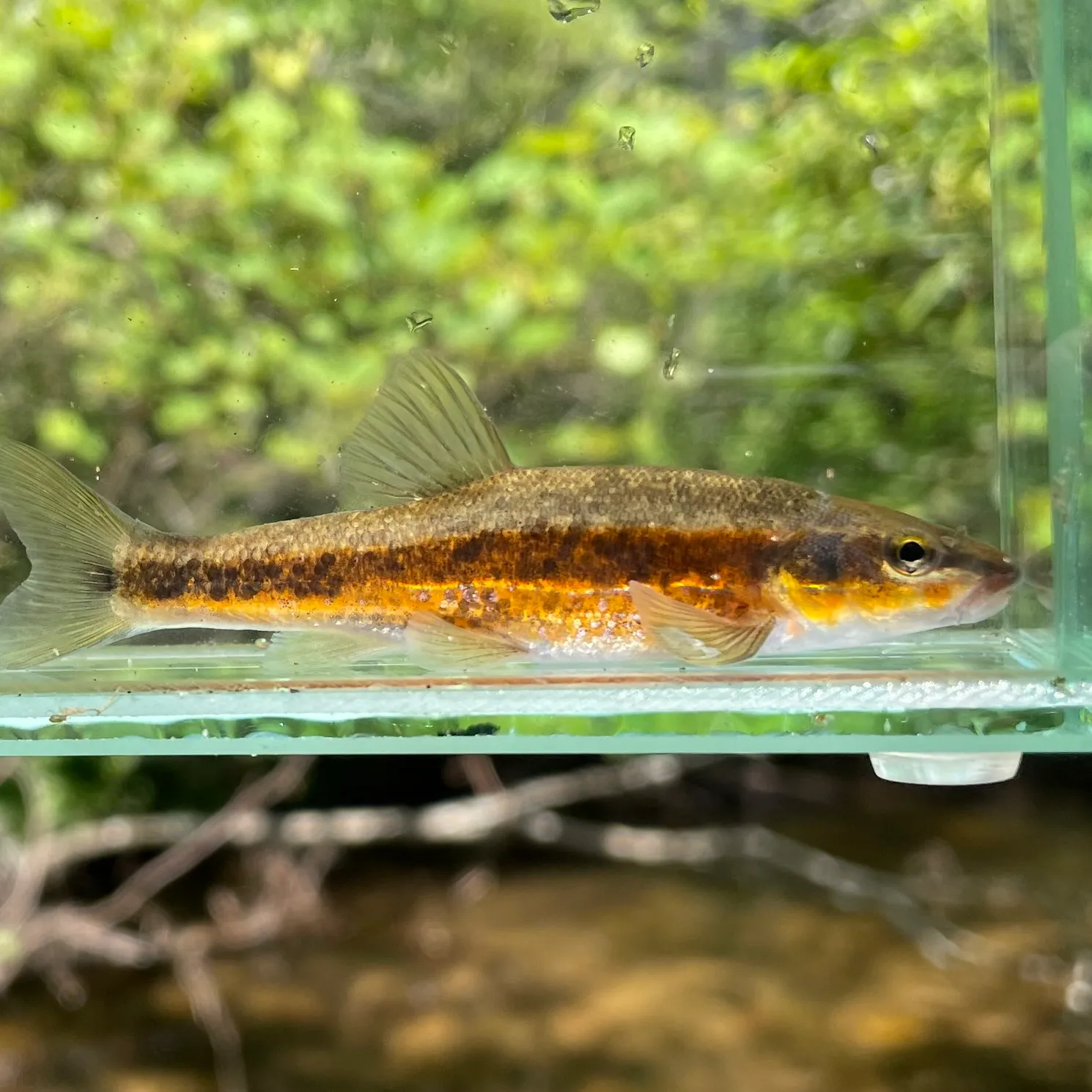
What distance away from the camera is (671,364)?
Answer: 1.60 metres

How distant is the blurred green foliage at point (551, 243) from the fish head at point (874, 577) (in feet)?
1.22

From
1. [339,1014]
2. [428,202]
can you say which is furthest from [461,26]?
[339,1014]

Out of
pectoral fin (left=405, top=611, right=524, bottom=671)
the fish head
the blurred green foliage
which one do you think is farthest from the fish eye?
pectoral fin (left=405, top=611, right=524, bottom=671)

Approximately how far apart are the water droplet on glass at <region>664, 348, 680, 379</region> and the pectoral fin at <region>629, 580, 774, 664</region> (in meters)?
0.54

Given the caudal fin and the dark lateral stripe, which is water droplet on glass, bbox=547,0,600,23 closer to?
the dark lateral stripe

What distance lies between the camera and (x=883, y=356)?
62.2 inches

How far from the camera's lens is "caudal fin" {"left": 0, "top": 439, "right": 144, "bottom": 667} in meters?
1.28

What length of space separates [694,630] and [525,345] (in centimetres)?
69

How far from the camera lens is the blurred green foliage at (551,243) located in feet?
5.20

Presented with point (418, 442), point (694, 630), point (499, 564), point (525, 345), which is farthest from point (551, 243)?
point (694, 630)

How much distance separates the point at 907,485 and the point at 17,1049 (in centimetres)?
242

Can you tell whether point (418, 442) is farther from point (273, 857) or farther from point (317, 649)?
point (273, 857)

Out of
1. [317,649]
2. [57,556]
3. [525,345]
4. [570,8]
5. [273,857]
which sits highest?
[570,8]

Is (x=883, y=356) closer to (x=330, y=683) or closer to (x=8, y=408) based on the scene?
(x=330, y=683)
